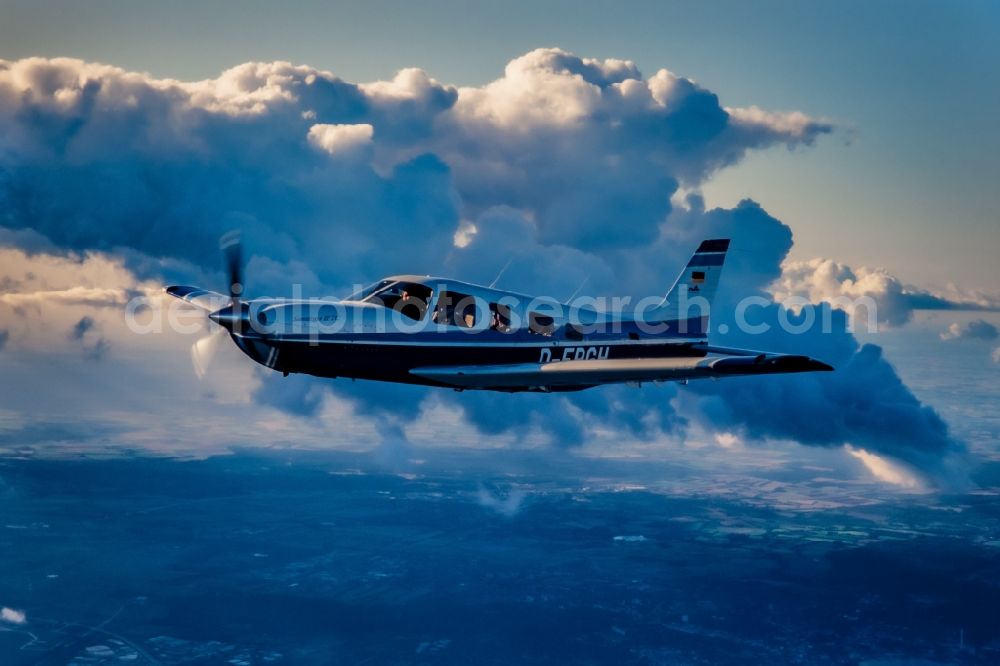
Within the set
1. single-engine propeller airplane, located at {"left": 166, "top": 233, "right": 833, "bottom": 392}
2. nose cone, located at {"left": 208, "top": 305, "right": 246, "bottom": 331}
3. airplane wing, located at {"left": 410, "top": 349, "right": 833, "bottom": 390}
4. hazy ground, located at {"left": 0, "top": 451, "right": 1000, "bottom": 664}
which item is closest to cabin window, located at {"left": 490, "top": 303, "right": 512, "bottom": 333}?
single-engine propeller airplane, located at {"left": 166, "top": 233, "right": 833, "bottom": 392}

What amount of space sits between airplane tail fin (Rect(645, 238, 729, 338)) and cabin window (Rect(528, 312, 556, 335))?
5.09 metres

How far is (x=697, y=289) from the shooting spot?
102ft

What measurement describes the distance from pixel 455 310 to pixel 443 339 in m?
0.97

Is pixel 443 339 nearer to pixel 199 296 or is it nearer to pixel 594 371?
pixel 594 371

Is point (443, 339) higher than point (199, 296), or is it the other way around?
point (199, 296)

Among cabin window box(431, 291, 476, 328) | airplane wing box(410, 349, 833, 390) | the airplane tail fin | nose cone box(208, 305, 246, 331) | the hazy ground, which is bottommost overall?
the hazy ground

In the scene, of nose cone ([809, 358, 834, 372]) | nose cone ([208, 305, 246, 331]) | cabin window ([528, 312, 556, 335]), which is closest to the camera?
nose cone ([809, 358, 834, 372])

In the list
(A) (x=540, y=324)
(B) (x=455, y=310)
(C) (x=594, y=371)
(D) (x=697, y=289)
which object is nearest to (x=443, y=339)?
(B) (x=455, y=310)

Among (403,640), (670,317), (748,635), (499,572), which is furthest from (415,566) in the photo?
(670,317)

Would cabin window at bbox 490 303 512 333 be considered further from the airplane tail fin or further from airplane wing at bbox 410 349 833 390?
the airplane tail fin

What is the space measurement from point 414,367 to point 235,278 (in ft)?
19.7

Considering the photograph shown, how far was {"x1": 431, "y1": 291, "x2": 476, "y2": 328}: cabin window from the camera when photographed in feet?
87.9

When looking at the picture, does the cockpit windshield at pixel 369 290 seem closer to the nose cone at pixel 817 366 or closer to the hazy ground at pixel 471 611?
the nose cone at pixel 817 366

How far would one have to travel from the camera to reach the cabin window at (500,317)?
27.1 meters
